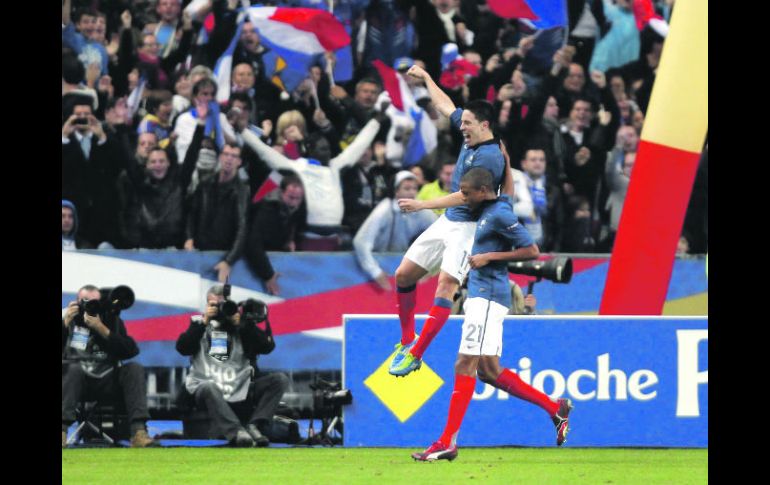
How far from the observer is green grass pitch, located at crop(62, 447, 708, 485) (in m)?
8.70

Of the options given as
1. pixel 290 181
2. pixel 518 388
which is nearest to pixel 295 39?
pixel 290 181

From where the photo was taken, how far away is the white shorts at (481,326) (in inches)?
350

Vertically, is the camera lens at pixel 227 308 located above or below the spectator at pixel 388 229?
below

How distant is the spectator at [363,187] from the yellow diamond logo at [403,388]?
7.70ft

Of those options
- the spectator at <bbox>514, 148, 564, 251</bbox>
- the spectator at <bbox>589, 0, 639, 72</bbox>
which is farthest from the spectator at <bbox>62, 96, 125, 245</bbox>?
the spectator at <bbox>589, 0, 639, 72</bbox>

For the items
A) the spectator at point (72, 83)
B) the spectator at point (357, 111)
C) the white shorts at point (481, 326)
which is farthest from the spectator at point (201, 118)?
the white shorts at point (481, 326)

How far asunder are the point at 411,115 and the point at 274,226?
1.88 m

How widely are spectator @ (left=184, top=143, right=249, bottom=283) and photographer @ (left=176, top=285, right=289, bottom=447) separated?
130 centimetres

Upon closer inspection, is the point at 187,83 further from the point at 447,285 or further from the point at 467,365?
the point at 467,365

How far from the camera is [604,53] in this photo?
47.4 feet

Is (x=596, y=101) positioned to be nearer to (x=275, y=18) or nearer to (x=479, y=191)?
(x=275, y=18)

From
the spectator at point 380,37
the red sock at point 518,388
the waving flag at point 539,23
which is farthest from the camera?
the waving flag at point 539,23

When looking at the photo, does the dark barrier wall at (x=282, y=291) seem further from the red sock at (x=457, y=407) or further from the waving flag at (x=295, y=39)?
the red sock at (x=457, y=407)

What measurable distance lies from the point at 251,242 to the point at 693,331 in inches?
163
